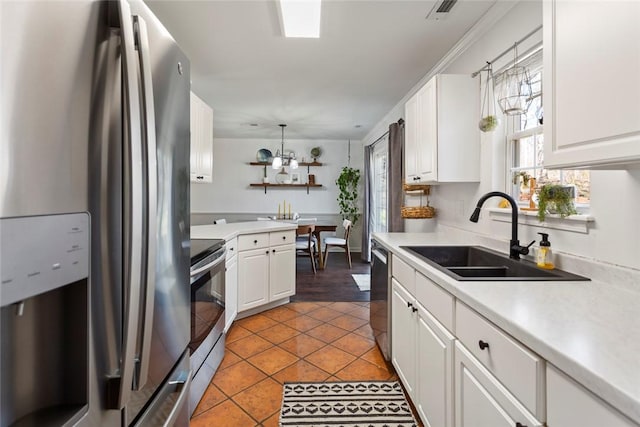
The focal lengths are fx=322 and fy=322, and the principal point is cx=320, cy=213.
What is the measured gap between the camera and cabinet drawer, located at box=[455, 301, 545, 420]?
80cm

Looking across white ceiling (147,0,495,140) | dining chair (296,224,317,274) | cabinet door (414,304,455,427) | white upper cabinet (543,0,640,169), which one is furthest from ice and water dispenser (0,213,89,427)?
dining chair (296,224,317,274)

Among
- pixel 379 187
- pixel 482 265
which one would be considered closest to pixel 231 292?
pixel 482 265

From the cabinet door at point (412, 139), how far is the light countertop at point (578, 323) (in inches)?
64.0

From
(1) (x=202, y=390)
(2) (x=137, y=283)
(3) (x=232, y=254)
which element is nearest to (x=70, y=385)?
(2) (x=137, y=283)

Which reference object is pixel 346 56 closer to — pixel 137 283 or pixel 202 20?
pixel 202 20

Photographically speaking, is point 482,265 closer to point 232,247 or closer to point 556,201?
point 556,201

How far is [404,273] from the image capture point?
6.27 feet

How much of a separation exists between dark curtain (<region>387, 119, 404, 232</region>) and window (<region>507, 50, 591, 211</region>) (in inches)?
79.3

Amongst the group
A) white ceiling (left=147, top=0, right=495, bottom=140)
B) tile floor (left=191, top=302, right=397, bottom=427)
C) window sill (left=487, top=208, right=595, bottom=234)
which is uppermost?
white ceiling (left=147, top=0, right=495, bottom=140)

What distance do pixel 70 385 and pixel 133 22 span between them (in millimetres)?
747

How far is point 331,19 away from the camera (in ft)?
7.56

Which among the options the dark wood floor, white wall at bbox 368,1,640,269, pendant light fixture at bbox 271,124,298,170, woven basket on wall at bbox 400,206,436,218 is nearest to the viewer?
white wall at bbox 368,1,640,269

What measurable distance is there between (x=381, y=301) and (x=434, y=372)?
3.11 feet

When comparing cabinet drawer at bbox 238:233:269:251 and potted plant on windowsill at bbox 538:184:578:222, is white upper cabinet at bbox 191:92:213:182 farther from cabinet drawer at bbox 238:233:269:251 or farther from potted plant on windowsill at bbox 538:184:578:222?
potted plant on windowsill at bbox 538:184:578:222
